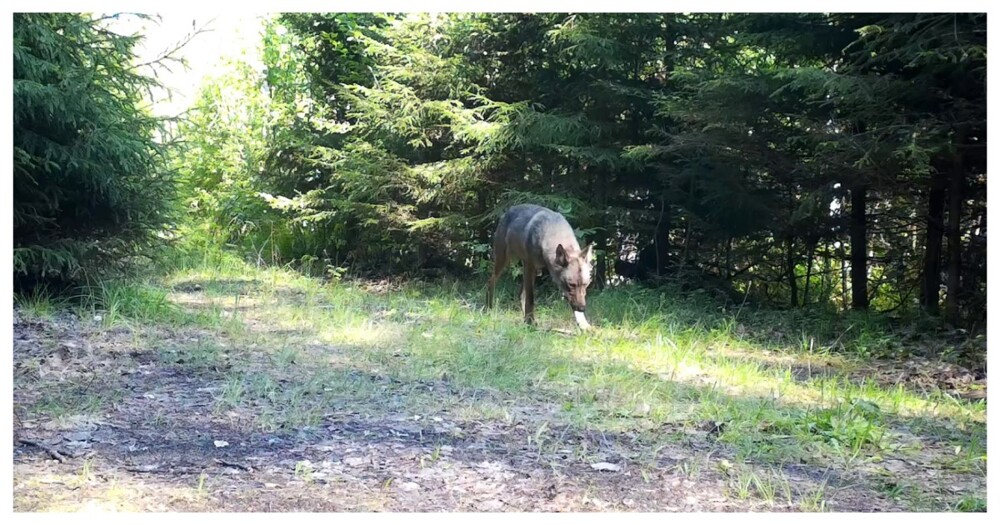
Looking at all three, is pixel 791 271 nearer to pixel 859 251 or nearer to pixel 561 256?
pixel 859 251

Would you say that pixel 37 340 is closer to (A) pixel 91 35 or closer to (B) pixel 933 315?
(A) pixel 91 35

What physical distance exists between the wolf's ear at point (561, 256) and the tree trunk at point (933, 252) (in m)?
3.69

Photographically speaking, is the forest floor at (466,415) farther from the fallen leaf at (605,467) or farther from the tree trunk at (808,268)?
the tree trunk at (808,268)

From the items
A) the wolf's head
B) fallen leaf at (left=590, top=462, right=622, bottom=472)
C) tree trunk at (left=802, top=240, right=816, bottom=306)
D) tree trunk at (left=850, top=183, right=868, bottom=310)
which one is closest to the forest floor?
fallen leaf at (left=590, top=462, right=622, bottom=472)

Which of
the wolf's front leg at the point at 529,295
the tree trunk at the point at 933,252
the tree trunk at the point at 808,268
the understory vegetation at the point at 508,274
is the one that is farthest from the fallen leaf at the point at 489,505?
the tree trunk at the point at 808,268

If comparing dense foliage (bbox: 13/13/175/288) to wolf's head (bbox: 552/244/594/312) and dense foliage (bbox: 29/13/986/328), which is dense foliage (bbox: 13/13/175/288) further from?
wolf's head (bbox: 552/244/594/312)

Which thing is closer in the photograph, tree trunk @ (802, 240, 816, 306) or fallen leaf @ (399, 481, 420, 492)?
fallen leaf @ (399, 481, 420, 492)

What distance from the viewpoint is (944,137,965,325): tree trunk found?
748 centimetres

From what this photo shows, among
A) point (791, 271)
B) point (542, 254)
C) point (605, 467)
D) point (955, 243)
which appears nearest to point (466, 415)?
point (605, 467)

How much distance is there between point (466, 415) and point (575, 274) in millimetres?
3268

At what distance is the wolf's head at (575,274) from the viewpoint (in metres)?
7.56

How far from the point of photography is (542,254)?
801 cm

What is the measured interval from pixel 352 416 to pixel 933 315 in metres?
6.19

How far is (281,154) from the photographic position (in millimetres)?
12133
